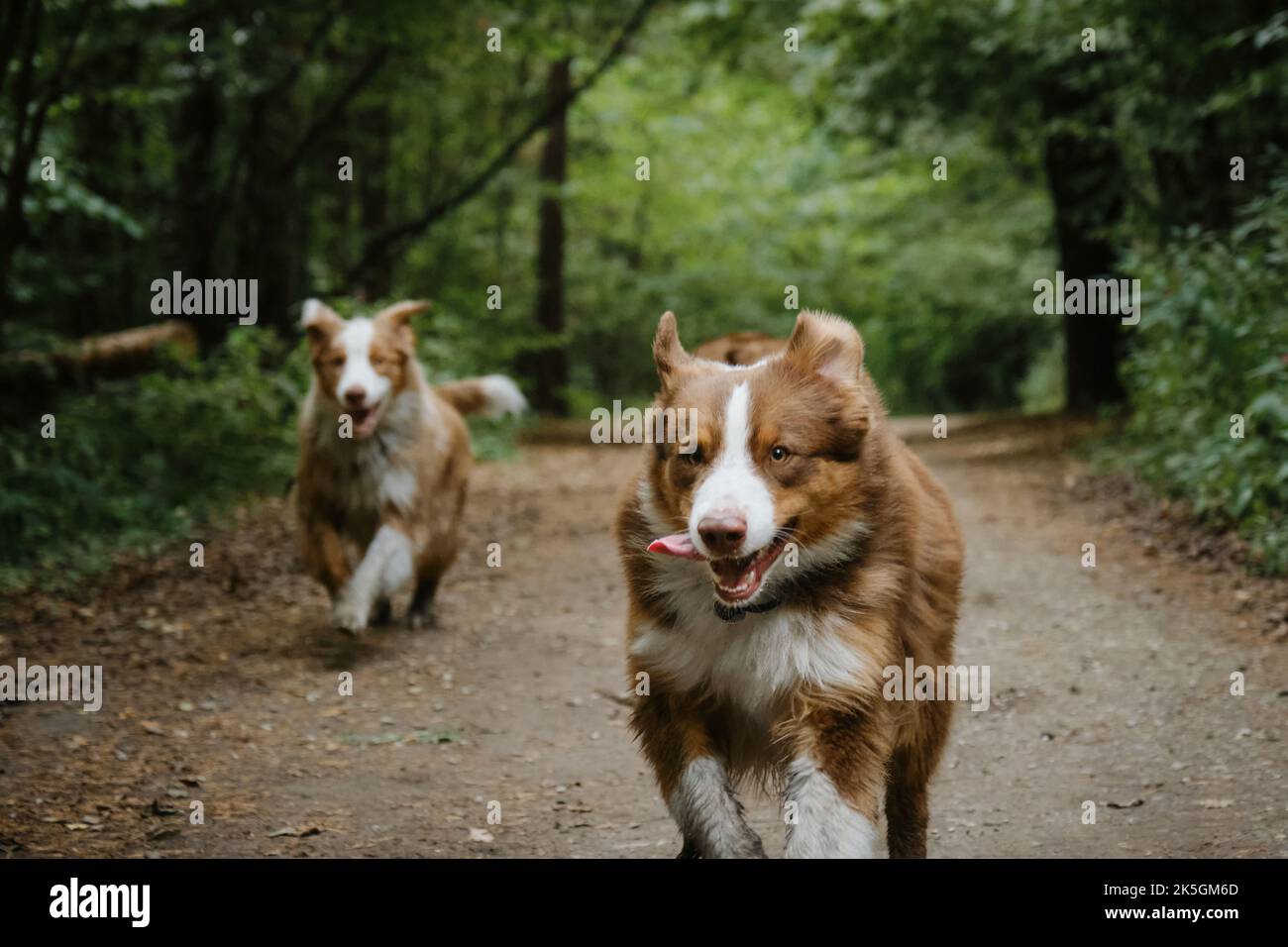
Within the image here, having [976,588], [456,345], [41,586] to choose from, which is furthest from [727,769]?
[456,345]

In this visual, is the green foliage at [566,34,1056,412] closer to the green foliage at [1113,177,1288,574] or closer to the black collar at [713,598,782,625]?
the green foliage at [1113,177,1288,574]

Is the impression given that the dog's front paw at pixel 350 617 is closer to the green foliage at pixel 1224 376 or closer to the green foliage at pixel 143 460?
the green foliage at pixel 143 460

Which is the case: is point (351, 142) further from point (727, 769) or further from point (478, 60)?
point (727, 769)

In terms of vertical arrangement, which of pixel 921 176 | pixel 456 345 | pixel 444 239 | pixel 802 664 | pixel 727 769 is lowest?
pixel 727 769

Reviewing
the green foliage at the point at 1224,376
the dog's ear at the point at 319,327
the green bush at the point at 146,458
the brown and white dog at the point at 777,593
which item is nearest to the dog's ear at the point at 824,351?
the brown and white dog at the point at 777,593

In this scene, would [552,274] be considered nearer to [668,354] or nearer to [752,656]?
[668,354]

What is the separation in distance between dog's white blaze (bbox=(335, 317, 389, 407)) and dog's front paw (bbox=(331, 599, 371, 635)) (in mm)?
1277

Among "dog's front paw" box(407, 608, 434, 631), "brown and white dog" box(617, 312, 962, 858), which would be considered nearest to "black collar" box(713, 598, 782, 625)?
"brown and white dog" box(617, 312, 962, 858)

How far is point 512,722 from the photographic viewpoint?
274 inches

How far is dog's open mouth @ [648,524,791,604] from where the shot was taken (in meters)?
3.82

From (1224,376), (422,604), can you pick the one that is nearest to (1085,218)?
(1224,376)

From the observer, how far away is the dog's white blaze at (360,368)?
807cm
